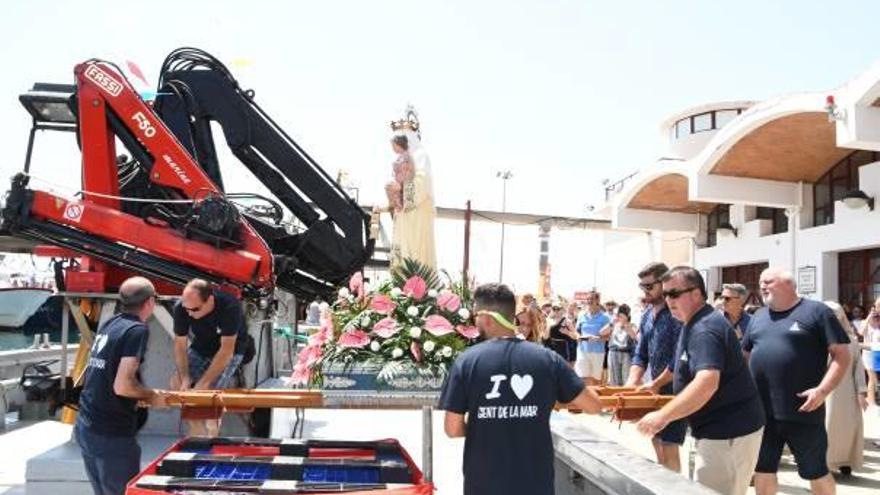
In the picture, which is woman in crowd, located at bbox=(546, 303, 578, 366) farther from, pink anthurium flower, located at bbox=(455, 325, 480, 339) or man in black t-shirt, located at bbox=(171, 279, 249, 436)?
pink anthurium flower, located at bbox=(455, 325, 480, 339)

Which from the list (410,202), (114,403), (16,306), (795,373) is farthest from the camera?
(16,306)

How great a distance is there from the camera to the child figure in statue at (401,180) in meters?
6.98

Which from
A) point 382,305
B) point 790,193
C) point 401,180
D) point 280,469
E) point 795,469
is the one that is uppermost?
point 790,193

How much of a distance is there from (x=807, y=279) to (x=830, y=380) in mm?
14037

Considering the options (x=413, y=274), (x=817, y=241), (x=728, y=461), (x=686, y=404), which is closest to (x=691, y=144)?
(x=817, y=241)

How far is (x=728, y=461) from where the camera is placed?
4.31 meters

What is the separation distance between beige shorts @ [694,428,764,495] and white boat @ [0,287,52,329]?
67.5 feet

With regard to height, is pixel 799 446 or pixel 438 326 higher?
pixel 438 326

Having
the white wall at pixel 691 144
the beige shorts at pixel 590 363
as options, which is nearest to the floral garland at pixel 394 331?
the beige shorts at pixel 590 363

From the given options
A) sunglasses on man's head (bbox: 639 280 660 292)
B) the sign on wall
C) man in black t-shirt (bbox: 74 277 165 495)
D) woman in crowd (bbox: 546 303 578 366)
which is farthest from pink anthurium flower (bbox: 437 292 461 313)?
the sign on wall

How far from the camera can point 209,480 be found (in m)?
3.17

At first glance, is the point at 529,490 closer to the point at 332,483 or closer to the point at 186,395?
the point at 332,483

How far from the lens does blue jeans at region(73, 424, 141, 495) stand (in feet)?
14.0

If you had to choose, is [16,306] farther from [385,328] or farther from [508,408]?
[508,408]
